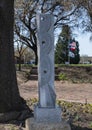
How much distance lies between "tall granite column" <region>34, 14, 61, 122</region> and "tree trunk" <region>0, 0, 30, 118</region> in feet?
7.33

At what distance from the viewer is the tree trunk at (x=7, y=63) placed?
29.0 ft

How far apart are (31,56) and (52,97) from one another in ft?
258

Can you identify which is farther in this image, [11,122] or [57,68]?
[57,68]

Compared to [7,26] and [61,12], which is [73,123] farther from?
[61,12]

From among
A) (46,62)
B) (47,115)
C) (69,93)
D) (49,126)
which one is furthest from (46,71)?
(69,93)

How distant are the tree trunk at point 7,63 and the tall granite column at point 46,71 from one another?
7.33 feet

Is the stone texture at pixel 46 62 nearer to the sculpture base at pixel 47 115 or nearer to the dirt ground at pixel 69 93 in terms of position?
the sculpture base at pixel 47 115

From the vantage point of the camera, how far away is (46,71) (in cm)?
670

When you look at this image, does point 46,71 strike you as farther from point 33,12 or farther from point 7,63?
point 33,12

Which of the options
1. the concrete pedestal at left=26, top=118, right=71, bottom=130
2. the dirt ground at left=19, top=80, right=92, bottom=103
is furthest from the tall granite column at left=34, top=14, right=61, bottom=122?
the dirt ground at left=19, top=80, right=92, bottom=103

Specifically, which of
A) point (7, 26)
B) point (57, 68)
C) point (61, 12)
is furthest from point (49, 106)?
point (61, 12)

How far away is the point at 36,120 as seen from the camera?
21.9 ft

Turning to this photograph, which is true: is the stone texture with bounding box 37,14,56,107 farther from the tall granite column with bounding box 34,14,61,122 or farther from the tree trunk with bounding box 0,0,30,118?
the tree trunk with bounding box 0,0,30,118

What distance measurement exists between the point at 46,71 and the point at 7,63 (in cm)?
234
